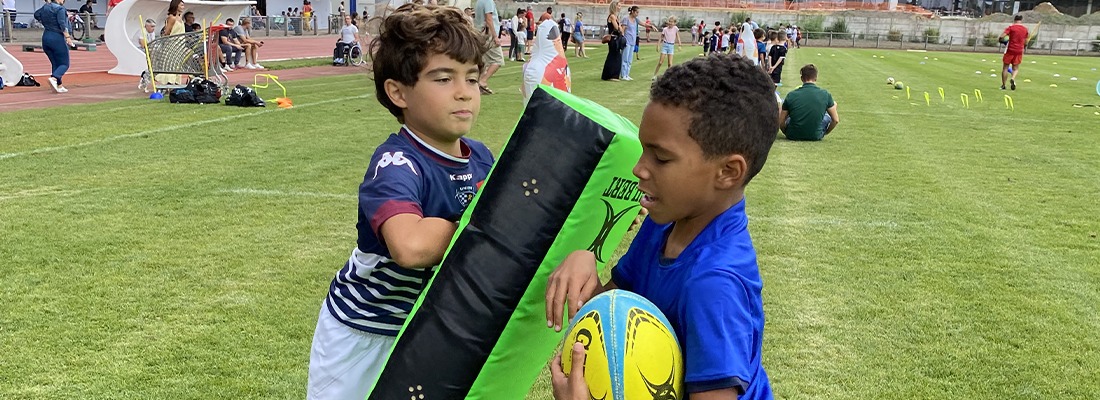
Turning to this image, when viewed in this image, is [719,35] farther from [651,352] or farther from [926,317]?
[651,352]

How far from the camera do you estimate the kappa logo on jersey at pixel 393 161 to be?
2273 mm

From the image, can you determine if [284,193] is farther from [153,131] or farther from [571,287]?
[571,287]

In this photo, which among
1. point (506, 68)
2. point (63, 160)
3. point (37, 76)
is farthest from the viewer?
point (506, 68)

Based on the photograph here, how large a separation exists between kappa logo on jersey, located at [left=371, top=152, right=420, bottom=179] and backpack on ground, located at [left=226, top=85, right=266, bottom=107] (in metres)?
12.7

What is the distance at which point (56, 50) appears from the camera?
15680 millimetres

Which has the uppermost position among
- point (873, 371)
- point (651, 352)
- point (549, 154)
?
point (549, 154)

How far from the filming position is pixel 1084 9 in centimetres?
9238

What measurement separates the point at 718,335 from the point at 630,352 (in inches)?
9.2

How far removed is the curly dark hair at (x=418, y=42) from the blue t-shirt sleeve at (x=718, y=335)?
1075 mm

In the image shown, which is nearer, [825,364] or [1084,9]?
[825,364]

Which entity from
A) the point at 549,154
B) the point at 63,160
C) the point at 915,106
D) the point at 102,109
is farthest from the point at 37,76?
the point at 549,154

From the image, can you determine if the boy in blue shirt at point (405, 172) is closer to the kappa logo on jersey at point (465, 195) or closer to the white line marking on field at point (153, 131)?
the kappa logo on jersey at point (465, 195)

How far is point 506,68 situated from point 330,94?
9628mm

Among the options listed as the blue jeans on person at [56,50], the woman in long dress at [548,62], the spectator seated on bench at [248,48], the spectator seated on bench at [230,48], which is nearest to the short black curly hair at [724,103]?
the woman in long dress at [548,62]
